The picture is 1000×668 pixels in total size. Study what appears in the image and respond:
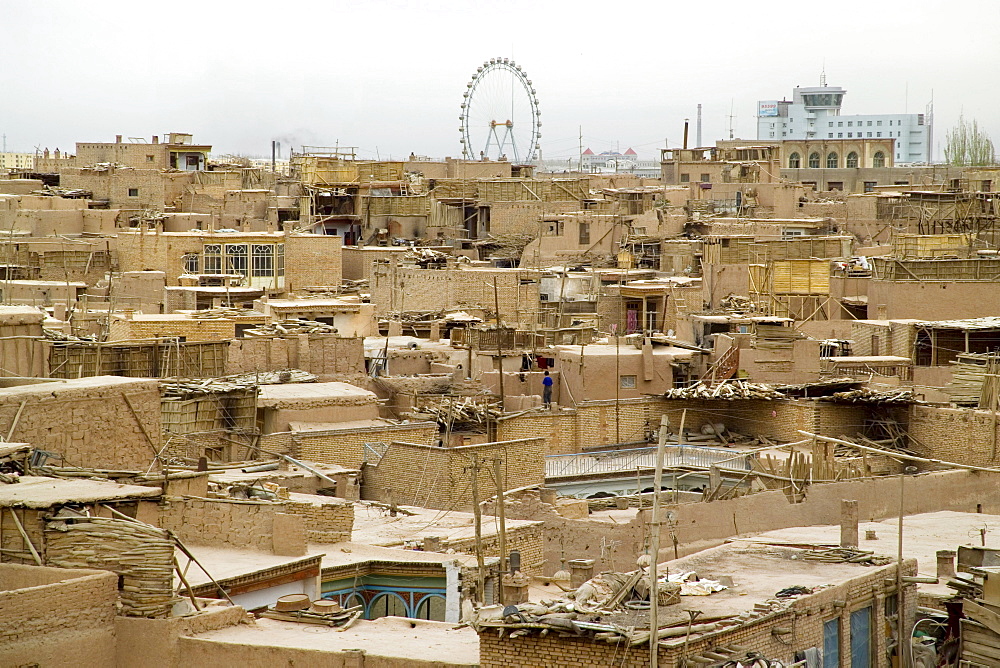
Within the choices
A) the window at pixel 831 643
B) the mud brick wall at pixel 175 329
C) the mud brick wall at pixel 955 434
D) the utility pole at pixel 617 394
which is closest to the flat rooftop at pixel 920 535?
the window at pixel 831 643

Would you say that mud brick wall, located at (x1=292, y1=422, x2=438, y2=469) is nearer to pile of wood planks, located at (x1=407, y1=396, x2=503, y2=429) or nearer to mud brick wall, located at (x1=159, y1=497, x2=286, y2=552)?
pile of wood planks, located at (x1=407, y1=396, x2=503, y2=429)

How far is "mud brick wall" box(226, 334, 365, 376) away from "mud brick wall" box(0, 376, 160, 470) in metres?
7.69

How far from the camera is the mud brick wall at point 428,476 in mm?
→ 22188

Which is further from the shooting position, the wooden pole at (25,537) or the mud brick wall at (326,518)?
the mud brick wall at (326,518)

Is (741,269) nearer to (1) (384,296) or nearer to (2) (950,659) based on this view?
(1) (384,296)

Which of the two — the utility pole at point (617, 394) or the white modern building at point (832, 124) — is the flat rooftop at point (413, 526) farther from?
the white modern building at point (832, 124)

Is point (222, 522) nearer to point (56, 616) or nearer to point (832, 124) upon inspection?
point (56, 616)

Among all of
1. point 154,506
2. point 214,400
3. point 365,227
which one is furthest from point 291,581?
point 365,227

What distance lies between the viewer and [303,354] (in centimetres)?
2747

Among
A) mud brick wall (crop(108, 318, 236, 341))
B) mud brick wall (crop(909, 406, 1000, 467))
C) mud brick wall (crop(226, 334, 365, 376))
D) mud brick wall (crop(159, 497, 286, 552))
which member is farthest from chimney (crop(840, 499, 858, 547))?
mud brick wall (crop(108, 318, 236, 341))

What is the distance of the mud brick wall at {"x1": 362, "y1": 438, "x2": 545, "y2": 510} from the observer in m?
22.2

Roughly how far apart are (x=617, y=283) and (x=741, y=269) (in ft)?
12.5

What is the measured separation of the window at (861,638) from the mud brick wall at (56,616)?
610 centimetres

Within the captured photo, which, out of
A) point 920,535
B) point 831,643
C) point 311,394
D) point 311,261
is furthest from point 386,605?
point 311,261
